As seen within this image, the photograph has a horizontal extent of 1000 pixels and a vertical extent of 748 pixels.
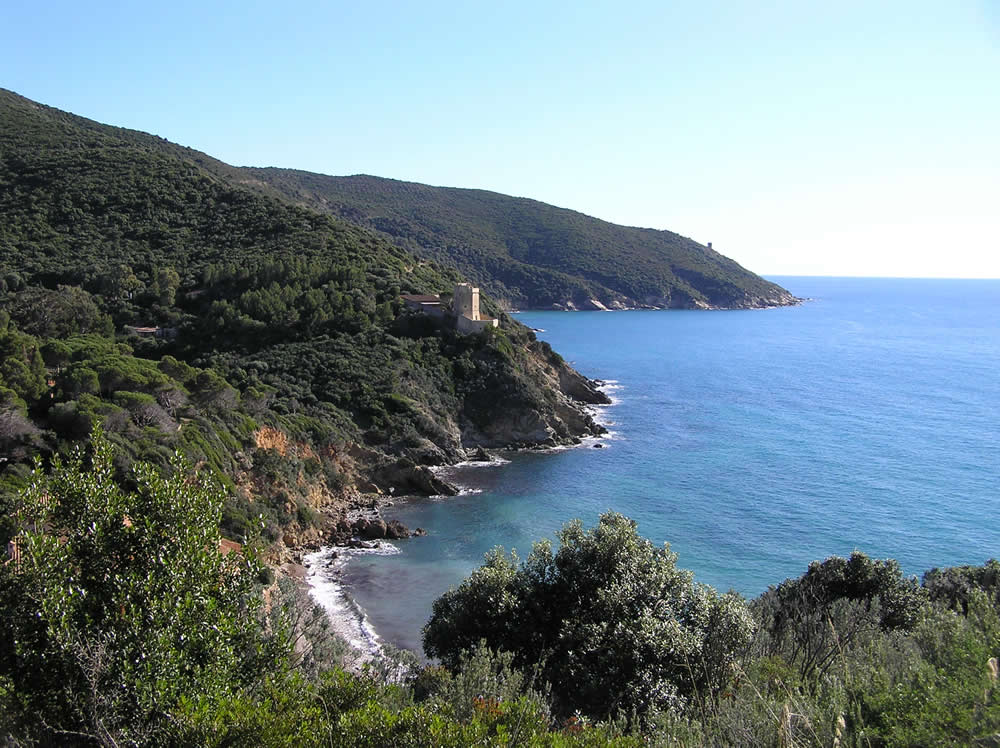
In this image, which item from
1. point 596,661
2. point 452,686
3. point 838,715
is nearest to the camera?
point 838,715

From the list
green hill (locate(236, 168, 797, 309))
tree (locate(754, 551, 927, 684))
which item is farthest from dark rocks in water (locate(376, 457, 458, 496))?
green hill (locate(236, 168, 797, 309))

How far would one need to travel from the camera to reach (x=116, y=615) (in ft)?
20.9

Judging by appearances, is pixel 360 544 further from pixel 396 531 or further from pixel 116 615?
pixel 116 615

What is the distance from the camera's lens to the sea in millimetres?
25875

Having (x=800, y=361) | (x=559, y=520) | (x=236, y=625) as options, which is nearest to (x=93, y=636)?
(x=236, y=625)

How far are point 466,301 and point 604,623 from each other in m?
37.3


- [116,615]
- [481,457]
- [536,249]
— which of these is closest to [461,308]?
[481,457]

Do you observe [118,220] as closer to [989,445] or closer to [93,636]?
[93,636]

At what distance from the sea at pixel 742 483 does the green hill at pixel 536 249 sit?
56.2 meters

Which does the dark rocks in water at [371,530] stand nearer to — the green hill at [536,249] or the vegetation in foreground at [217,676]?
the vegetation in foreground at [217,676]

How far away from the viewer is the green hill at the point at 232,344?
26781mm

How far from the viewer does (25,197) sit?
51469mm

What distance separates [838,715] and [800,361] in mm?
72580

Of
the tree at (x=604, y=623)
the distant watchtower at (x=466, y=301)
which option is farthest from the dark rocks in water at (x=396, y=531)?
the distant watchtower at (x=466, y=301)
